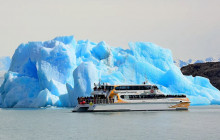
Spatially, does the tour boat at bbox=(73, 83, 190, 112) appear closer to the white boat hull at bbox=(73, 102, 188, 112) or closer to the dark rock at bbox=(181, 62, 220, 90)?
the white boat hull at bbox=(73, 102, 188, 112)

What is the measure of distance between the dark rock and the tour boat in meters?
82.3

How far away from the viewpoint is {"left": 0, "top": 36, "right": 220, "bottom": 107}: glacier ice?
63.1 metres

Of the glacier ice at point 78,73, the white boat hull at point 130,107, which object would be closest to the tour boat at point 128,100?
the white boat hull at point 130,107

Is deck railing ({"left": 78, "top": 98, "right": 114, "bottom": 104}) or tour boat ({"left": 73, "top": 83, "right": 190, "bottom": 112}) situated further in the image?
deck railing ({"left": 78, "top": 98, "right": 114, "bottom": 104})

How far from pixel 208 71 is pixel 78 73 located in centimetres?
8556

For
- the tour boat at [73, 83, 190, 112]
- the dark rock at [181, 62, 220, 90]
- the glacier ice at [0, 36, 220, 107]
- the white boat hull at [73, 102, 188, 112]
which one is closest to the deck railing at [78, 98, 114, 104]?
the tour boat at [73, 83, 190, 112]

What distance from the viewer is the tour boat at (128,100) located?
49281mm

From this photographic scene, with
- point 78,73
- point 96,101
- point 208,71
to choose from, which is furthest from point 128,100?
point 208,71

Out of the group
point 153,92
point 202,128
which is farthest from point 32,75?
point 202,128

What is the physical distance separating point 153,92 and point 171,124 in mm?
16120

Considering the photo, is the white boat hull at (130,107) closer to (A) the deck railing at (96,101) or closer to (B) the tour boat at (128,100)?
(B) the tour boat at (128,100)

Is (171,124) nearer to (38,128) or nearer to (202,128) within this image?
(202,128)

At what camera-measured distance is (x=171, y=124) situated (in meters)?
34.2

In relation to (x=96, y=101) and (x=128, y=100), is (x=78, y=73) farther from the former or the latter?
(x=128, y=100)
